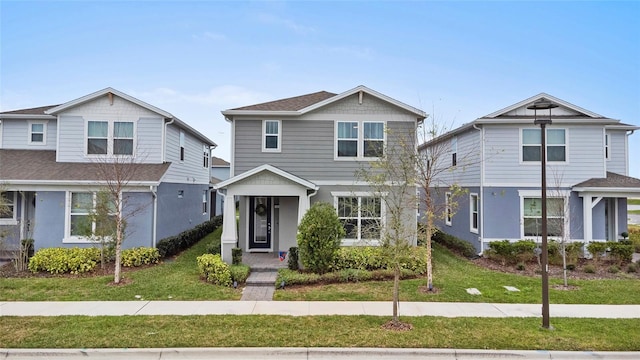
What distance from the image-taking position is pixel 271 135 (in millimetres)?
14203

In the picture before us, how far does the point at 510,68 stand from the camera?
18.2 m

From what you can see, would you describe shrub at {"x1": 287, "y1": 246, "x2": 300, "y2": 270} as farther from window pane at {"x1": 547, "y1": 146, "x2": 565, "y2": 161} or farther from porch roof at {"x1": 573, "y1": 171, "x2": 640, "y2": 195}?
porch roof at {"x1": 573, "y1": 171, "x2": 640, "y2": 195}

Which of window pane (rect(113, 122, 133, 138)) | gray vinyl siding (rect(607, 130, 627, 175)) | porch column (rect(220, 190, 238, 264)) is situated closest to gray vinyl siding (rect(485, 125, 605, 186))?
gray vinyl siding (rect(607, 130, 627, 175))

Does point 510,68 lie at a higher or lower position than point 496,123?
higher

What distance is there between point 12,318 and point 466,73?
20318 millimetres

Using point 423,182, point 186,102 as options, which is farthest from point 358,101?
point 186,102

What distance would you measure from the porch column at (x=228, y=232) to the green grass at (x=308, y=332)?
445cm

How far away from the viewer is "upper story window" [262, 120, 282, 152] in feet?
46.5

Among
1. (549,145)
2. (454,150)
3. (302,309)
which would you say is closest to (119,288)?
(302,309)

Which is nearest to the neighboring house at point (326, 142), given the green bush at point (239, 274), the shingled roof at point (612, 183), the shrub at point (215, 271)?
the shrub at point (215, 271)

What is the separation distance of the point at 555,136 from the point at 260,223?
1323 centimetres

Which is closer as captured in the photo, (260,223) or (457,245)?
(260,223)

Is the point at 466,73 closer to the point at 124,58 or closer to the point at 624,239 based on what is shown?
the point at 624,239

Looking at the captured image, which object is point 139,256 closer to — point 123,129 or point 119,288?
point 119,288
